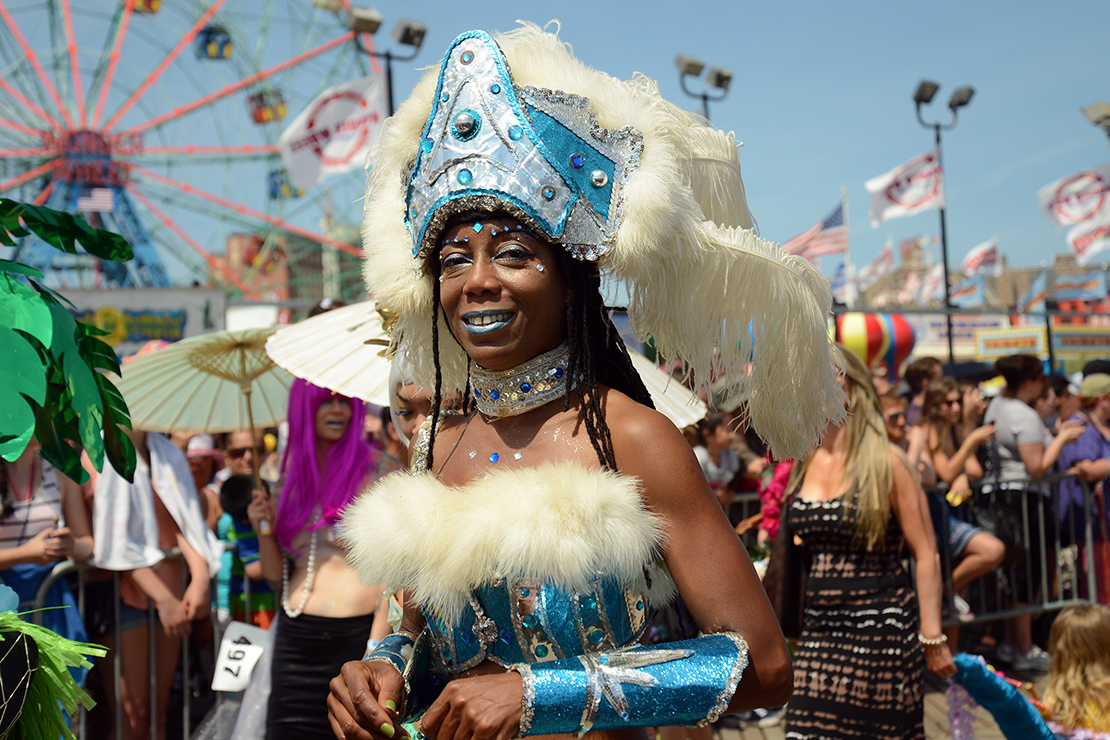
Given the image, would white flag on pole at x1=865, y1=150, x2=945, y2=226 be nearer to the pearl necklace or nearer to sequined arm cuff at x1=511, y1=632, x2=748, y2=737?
the pearl necklace

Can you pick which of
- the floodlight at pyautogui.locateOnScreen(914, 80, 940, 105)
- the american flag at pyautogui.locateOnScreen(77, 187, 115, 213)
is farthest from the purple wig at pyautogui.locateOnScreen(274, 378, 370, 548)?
the american flag at pyautogui.locateOnScreen(77, 187, 115, 213)

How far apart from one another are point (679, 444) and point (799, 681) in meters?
2.11

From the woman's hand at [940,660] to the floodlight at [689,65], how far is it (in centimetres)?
882

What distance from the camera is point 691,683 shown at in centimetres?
123

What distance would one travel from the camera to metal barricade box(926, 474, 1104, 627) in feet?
17.9

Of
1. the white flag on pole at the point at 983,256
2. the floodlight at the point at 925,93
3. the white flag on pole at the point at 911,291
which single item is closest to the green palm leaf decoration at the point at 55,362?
the floodlight at the point at 925,93

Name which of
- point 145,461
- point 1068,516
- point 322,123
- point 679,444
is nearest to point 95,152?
point 322,123

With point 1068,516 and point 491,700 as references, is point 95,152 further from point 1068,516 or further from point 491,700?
point 491,700

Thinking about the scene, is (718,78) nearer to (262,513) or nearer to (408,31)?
(408,31)

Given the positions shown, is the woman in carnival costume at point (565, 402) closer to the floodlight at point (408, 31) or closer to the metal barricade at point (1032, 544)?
the metal barricade at point (1032, 544)

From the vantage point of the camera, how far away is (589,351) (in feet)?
5.06

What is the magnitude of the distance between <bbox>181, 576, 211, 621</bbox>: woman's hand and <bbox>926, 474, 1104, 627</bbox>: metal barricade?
13.4ft

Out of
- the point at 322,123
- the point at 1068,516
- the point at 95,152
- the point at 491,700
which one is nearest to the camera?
the point at 491,700

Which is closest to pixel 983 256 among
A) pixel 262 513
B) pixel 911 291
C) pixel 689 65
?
pixel 911 291
